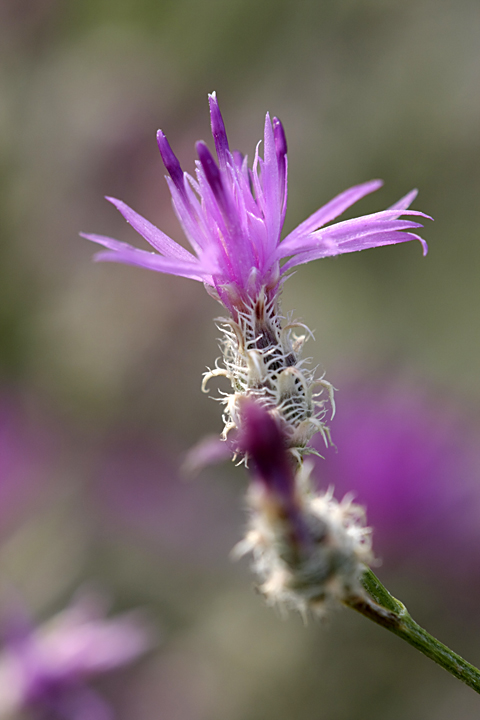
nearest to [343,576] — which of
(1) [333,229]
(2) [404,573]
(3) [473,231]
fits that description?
(1) [333,229]

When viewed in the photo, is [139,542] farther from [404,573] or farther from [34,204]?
[34,204]

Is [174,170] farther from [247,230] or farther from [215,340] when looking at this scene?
[215,340]

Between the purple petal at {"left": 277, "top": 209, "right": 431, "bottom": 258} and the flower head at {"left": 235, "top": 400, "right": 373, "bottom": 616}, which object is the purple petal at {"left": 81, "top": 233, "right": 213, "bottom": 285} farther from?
the flower head at {"left": 235, "top": 400, "right": 373, "bottom": 616}

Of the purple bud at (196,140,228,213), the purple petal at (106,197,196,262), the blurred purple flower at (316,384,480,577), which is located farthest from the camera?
the blurred purple flower at (316,384,480,577)

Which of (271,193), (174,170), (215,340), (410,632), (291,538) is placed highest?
(215,340)

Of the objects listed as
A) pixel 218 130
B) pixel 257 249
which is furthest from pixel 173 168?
pixel 257 249

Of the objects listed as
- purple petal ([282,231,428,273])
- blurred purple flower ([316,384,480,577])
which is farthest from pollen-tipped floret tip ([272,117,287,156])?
blurred purple flower ([316,384,480,577])

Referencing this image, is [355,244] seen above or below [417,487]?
above

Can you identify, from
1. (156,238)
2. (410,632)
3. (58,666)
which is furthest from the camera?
(58,666)

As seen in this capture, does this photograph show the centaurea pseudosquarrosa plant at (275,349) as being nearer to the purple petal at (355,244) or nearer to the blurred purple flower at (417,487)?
the purple petal at (355,244)
